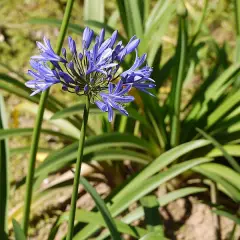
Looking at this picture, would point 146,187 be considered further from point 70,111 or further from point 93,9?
point 93,9

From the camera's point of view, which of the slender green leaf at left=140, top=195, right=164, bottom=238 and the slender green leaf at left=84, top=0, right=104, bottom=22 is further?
the slender green leaf at left=84, top=0, right=104, bottom=22

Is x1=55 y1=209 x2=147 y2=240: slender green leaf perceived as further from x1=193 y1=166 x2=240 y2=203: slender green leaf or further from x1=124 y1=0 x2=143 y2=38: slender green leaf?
x1=124 y1=0 x2=143 y2=38: slender green leaf

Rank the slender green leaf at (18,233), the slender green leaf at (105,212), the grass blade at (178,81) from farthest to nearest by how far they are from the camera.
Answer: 1. the grass blade at (178,81)
2. the slender green leaf at (105,212)
3. the slender green leaf at (18,233)

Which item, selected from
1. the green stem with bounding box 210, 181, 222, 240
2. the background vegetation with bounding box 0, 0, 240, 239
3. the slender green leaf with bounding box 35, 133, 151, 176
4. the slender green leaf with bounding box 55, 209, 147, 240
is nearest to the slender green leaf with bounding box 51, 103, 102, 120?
the background vegetation with bounding box 0, 0, 240, 239

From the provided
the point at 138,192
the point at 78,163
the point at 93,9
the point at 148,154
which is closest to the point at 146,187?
the point at 138,192

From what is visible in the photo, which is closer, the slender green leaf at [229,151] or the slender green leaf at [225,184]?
the slender green leaf at [225,184]

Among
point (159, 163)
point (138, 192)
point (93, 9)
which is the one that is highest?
point (93, 9)

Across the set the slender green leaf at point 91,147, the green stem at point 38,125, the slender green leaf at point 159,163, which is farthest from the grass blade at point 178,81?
the green stem at point 38,125

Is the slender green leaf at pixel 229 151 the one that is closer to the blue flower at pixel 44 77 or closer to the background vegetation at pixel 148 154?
the background vegetation at pixel 148 154

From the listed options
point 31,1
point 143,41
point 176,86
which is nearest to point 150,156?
point 176,86
